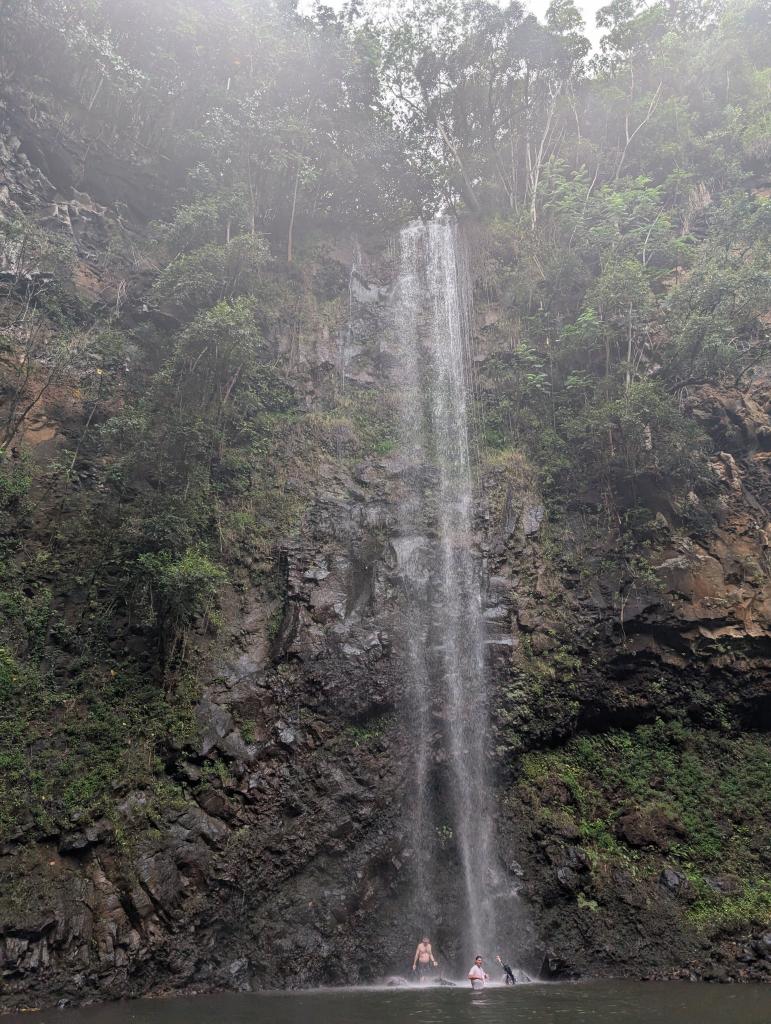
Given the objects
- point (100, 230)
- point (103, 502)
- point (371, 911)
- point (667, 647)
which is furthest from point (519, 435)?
point (100, 230)

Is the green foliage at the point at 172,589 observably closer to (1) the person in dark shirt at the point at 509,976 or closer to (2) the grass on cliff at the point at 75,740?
(2) the grass on cliff at the point at 75,740

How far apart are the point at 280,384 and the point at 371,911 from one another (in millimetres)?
13753

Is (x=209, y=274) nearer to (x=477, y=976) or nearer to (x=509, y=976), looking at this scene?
(x=477, y=976)

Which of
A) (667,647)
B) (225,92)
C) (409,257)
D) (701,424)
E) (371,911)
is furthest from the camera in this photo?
(409,257)

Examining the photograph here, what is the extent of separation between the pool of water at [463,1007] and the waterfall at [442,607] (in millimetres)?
1993

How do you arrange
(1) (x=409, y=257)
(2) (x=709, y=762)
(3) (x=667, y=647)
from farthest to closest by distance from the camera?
1. (1) (x=409, y=257)
2. (3) (x=667, y=647)
3. (2) (x=709, y=762)

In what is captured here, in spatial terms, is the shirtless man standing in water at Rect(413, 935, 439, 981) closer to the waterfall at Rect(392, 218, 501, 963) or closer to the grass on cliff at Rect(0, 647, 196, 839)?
the waterfall at Rect(392, 218, 501, 963)

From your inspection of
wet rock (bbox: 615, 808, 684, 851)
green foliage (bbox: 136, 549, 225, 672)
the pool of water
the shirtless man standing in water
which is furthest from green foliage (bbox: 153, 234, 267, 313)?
wet rock (bbox: 615, 808, 684, 851)

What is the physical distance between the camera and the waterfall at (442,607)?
11.7m

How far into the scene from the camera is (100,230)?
1959 cm

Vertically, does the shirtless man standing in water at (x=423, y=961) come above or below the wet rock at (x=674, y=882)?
below

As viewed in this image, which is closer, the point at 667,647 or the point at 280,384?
the point at 667,647

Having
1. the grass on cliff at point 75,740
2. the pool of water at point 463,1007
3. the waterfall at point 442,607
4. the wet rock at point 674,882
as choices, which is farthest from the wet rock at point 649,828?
the grass on cliff at point 75,740

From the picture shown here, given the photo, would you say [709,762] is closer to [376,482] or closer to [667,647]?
[667,647]
